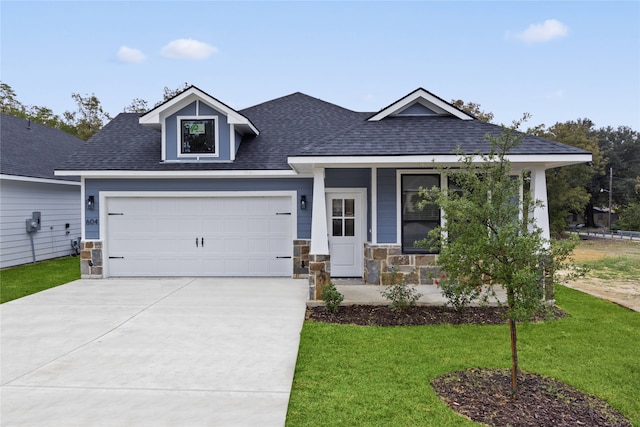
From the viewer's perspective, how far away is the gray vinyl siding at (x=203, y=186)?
10383 mm

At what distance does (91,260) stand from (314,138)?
6558 millimetres

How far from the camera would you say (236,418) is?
12.0 feet

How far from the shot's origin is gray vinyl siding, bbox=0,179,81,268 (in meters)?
12.3

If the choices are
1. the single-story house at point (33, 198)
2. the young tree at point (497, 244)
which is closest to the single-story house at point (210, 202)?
the single-story house at point (33, 198)

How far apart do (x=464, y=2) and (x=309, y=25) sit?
16.3 feet

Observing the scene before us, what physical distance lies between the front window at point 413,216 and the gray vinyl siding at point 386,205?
210mm

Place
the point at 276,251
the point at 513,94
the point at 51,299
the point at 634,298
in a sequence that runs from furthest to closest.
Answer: the point at 513,94 < the point at 276,251 < the point at 634,298 < the point at 51,299

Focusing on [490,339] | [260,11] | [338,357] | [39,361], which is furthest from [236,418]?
[260,11]

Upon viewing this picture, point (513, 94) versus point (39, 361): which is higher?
point (513, 94)

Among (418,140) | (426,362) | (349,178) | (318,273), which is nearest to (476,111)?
(349,178)

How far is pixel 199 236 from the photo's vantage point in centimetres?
1059

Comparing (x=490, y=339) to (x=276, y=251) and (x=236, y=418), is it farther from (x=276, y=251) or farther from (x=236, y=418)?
(x=276, y=251)

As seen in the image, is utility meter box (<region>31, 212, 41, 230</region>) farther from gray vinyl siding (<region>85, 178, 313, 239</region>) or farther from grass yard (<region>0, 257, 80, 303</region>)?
gray vinyl siding (<region>85, 178, 313, 239</region>)

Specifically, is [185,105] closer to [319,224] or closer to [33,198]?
[319,224]
